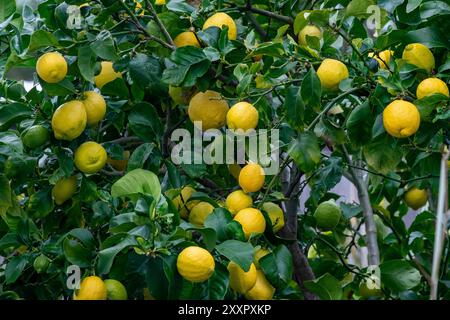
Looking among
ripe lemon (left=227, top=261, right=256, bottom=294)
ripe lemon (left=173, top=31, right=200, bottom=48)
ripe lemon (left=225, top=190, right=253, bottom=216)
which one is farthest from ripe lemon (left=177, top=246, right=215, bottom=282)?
ripe lemon (left=173, top=31, right=200, bottom=48)

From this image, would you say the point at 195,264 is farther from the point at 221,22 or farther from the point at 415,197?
the point at 415,197

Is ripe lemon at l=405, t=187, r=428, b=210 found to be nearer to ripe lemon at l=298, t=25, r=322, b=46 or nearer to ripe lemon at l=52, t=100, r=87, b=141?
ripe lemon at l=298, t=25, r=322, b=46

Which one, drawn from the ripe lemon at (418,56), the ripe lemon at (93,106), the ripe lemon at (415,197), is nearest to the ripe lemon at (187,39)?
the ripe lemon at (93,106)

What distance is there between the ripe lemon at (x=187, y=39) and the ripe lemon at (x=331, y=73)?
0.28m

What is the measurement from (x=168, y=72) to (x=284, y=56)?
0.21 meters

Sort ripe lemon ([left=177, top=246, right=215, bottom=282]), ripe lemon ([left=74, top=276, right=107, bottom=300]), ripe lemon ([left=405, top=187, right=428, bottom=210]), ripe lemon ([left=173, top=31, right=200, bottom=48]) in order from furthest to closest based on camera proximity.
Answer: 1. ripe lemon ([left=405, top=187, right=428, bottom=210])
2. ripe lemon ([left=173, top=31, right=200, bottom=48])
3. ripe lemon ([left=74, top=276, right=107, bottom=300])
4. ripe lemon ([left=177, top=246, right=215, bottom=282])

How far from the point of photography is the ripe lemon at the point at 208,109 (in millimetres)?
1535

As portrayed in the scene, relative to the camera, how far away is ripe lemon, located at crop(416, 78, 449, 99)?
1.33 m

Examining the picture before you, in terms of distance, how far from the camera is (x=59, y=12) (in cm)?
147

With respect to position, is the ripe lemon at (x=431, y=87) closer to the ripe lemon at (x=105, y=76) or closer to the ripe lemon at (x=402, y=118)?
the ripe lemon at (x=402, y=118)

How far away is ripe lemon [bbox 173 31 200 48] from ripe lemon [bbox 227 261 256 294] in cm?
43
